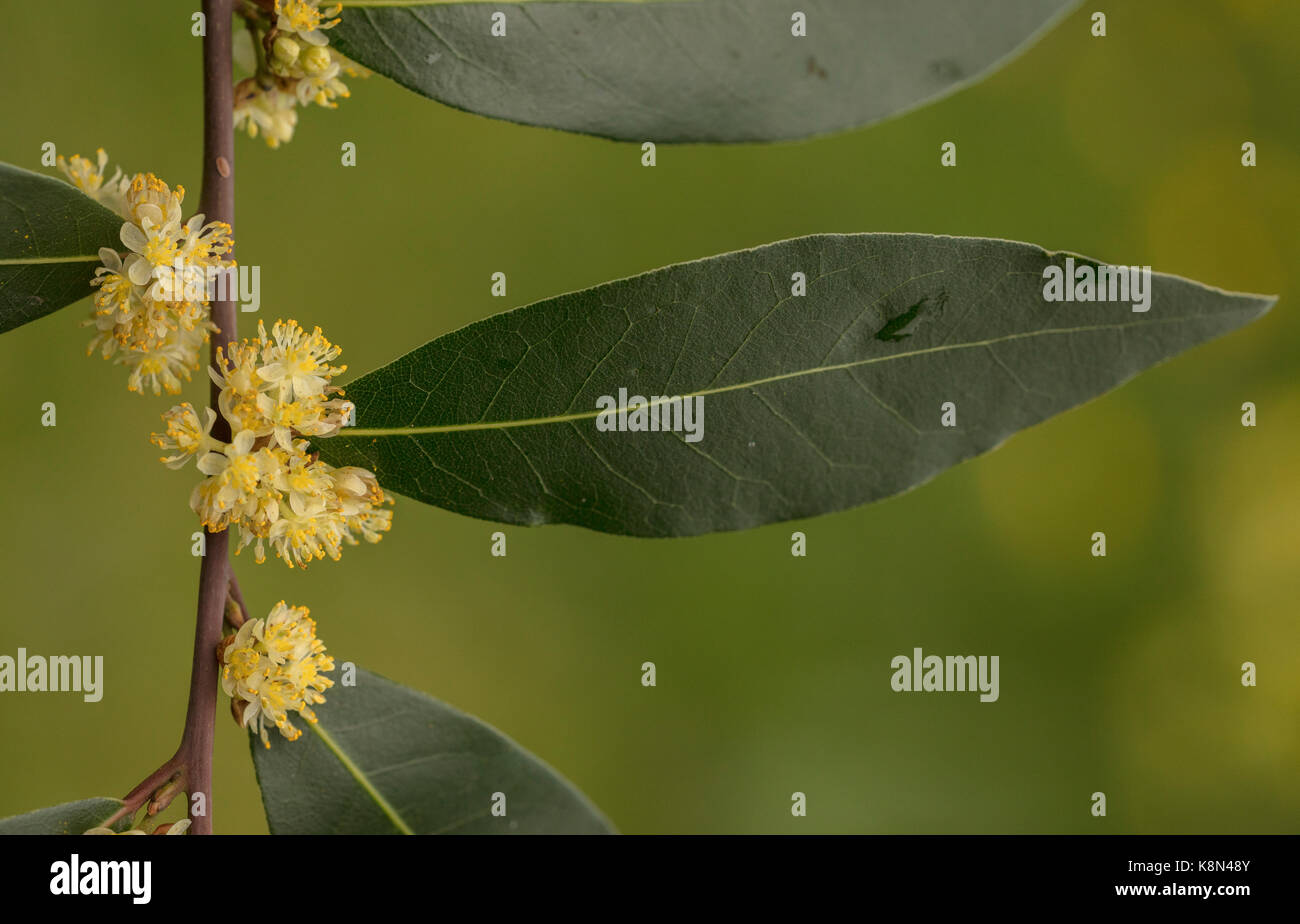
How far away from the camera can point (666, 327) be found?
95 centimetres

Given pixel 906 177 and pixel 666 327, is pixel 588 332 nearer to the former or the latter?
pixel 666 327

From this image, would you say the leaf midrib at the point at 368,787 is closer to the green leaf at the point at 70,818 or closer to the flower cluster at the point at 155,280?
the green leaf at the point at 70,818

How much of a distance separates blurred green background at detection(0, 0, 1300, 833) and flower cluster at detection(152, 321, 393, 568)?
1921 mm

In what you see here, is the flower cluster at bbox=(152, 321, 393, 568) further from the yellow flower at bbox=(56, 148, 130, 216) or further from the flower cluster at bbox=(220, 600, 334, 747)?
the yellow flower at bbox=(56, 148, 130, 216)

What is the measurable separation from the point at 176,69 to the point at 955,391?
9.08 feet

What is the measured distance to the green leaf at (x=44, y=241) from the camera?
3.07ft

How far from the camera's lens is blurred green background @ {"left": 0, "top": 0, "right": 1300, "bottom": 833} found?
9.94 feet

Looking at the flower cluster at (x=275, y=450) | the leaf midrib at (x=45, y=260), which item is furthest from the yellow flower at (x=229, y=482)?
the leaf midrib at (x=45, y=260)

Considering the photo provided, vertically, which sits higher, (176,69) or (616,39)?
(176,69)

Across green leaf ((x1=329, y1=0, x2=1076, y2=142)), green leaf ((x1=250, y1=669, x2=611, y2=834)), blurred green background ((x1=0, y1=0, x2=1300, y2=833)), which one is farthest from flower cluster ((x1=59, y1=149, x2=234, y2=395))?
blurred green background ((x1=0, y1=0, x2=1300, y2=833))

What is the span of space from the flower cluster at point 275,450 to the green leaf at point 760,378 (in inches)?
1.1

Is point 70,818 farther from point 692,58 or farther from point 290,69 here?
point 692,58

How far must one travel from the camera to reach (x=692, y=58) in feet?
3.02
